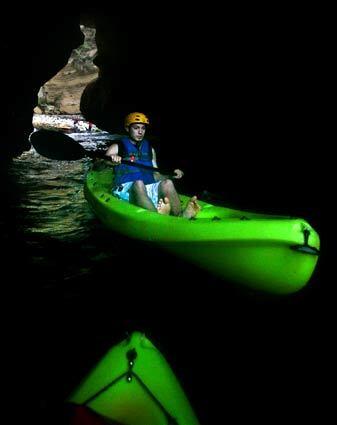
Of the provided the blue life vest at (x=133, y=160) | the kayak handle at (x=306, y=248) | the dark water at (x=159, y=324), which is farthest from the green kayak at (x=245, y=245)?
the blue life vest at (x=133, y=160)

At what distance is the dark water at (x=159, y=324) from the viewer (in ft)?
7.60

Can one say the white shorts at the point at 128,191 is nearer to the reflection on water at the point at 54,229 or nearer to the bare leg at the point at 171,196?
the bare leg at the point at 171,196

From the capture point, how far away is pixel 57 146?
19.9ft

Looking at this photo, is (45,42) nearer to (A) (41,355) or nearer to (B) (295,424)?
(A) (41,355)

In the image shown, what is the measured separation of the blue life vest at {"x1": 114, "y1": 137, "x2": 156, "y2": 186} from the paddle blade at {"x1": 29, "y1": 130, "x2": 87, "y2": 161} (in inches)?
48.3

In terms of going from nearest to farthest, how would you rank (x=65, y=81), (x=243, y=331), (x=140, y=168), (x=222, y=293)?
(x=243, y=331) < (x=222, y=293) < (x=140, y=168) < (x=65, y=81)

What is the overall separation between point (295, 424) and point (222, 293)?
1.60 metres

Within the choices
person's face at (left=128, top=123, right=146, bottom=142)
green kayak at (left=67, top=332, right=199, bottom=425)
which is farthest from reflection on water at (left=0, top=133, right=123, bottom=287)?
green kayak at (left=67, top=332, right=199, bottom=425)

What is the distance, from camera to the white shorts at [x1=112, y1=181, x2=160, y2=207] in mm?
4680

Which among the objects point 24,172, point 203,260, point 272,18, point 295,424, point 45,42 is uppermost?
point 272,18

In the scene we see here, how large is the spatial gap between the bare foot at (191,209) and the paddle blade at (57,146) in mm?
2473

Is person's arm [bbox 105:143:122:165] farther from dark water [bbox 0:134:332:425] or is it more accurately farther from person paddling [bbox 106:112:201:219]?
dark water [bbox 0:134:332:425]

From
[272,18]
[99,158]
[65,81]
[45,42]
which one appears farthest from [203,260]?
[65,81]

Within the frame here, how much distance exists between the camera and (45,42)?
10.2 metres
